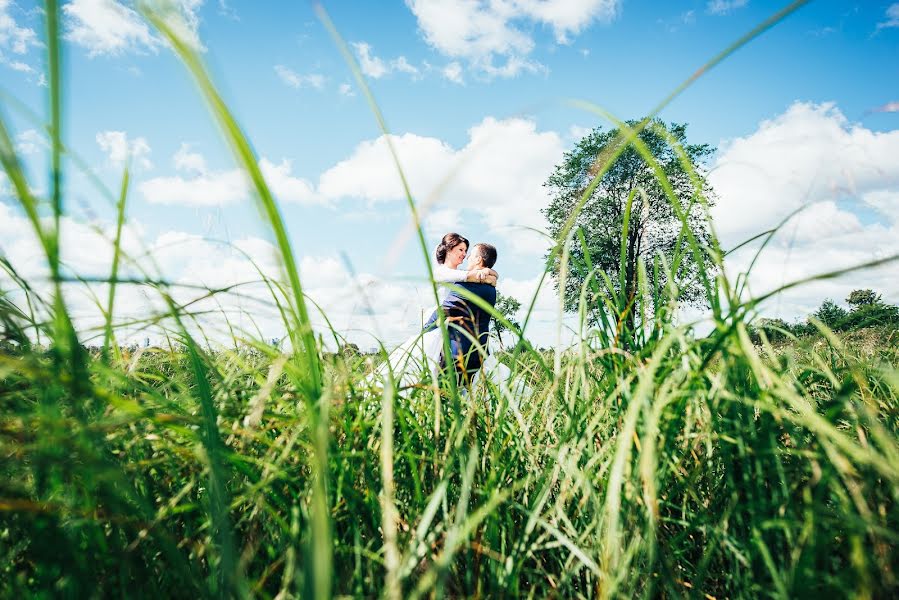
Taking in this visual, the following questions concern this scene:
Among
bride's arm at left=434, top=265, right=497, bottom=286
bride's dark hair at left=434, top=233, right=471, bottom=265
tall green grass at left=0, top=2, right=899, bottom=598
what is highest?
bride's dark hair at left=434, top=233, right=471, bottom=265

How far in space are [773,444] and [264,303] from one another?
38.8 inches

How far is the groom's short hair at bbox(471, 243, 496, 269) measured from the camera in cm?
633

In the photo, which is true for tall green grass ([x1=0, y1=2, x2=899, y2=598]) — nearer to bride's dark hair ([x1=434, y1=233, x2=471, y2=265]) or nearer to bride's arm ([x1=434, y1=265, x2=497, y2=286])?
bride's arm ([x1=434, y1=265, x2=497, y2=286])

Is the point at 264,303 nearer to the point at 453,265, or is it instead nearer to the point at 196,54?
the point at 196,54

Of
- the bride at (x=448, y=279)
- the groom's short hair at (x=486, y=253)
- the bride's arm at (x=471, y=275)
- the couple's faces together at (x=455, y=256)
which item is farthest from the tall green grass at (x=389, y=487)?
the couple's faces together at (x=455, y=256)

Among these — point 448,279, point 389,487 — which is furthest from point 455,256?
point 389,487

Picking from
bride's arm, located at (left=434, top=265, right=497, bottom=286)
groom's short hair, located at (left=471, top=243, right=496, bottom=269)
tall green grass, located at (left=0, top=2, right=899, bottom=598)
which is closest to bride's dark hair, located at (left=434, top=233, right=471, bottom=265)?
groom's short hair, located at (left=471, top=243, right=496, bottom=269)

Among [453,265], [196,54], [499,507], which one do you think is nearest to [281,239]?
[196,54]

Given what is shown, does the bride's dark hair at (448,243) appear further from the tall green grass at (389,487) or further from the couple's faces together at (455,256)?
the tall green grass at (389,487)

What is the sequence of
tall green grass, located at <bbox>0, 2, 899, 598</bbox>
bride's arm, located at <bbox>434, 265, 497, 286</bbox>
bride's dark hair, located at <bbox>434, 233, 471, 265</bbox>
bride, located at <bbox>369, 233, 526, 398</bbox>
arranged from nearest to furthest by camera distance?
tall green grass, located at <bbox>0, 2, 899, 598</bbox> < bride, located at <bbox>369, 233, 526, 398</bbox> < bride's arm, located at <bbox>434, 265, 497, 286</bbox> < bride's dark hair, located at <bbox>434, 233, 471, 265</bbox>

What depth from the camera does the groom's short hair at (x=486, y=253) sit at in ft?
20.8

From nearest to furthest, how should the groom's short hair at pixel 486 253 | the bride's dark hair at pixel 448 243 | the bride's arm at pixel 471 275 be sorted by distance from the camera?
the bride's arm at pixel 471 275, the groom's short hair at pixel 486 253, the bride's dark hair at pixel 448 243

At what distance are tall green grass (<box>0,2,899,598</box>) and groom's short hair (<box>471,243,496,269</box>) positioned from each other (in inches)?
206

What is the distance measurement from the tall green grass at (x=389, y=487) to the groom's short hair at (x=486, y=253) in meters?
5.24
